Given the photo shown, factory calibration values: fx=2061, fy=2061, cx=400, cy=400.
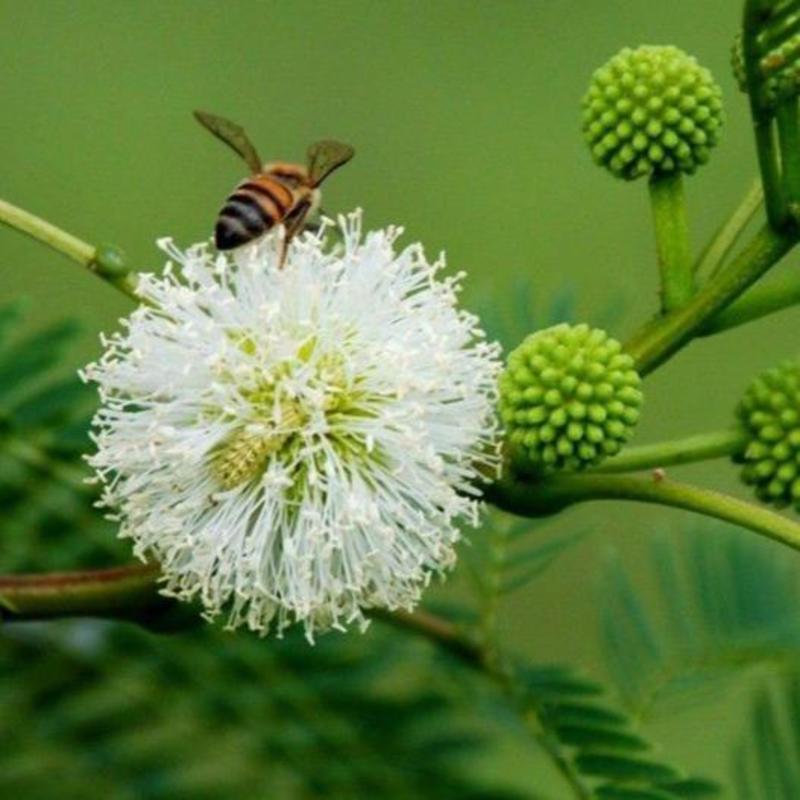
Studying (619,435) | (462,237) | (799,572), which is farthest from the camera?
(462,237)

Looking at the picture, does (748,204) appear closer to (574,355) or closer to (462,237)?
(574,355)

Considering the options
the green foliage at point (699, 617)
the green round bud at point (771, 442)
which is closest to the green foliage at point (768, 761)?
the green foliage at point (699, 617)

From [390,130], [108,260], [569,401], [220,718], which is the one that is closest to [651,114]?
[569,401]

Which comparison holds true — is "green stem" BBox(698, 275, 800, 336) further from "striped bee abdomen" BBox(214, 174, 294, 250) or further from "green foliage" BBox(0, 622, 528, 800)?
"green foliage" BBox(0, 622, 528, 800)

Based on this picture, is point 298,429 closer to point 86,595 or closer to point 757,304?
point 86,595

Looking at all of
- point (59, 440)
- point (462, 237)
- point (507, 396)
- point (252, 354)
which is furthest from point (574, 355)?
point (462, 237)

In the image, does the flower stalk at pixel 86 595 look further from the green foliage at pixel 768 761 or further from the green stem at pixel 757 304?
the green foliage at pixel 768 761
